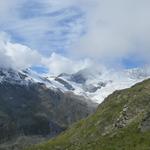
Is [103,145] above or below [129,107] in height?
below

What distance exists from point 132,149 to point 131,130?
1205 inches

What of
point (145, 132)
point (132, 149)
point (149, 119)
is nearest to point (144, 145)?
point (132, 149)

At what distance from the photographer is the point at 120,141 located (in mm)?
108250

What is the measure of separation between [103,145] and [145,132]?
1670 centimetres

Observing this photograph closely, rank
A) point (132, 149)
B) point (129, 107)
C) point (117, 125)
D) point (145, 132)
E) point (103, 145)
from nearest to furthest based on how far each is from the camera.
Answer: point (132, 149) → point (103, 145) → point (145, 132) → point (117, 125) → point (129, 107)

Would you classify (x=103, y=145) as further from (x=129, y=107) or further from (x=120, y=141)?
(x=129, y=107)

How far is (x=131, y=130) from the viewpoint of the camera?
12469 centimetres

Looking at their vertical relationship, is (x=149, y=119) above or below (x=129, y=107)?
below

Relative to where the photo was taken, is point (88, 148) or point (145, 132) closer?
point (88, 148)

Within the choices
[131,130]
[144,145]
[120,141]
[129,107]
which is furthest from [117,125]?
[144,145]

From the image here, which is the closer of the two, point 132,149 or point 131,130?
point 132,149

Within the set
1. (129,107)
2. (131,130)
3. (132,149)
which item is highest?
(129,107)

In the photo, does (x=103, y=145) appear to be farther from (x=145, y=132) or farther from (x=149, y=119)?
(x=149, y=119)

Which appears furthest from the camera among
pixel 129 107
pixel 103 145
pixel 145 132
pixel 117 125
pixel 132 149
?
pixel 129 107
